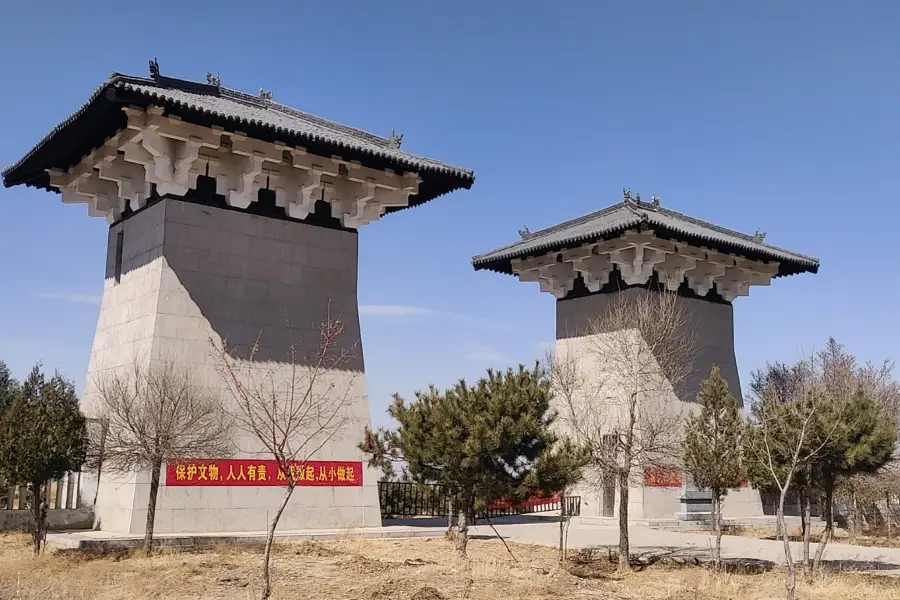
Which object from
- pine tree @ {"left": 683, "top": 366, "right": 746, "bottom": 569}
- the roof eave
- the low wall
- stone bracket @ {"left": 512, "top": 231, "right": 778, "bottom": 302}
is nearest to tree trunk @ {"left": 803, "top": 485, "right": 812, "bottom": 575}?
pine tree @ {"left": 683, "top": 366, "right": 746, "bottom": 569}

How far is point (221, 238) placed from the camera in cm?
1532

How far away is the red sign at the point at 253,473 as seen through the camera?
1400 centimetres

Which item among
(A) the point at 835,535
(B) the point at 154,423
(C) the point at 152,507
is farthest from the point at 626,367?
(C) the point at 152,507

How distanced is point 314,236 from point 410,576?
26.5ft

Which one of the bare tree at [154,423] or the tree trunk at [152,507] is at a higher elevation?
the bare tree at [154,423]

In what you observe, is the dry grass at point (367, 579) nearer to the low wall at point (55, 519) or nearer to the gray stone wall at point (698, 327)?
the low wall at point (55, 519)

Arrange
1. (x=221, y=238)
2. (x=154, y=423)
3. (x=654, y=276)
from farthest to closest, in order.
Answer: (x=654, y=276) < (x=221, y=238) < (x=154, y=423)

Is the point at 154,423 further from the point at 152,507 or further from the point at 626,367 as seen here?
the point at 626,367

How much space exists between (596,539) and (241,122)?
10361mm

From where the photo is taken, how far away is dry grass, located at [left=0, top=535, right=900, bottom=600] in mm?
9328

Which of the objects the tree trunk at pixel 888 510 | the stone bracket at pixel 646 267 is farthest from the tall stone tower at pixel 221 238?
the tree trunk at pixel 888 510

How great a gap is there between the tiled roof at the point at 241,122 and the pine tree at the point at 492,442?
560 cm

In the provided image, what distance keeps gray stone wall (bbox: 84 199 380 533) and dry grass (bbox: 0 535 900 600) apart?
161 centimetres

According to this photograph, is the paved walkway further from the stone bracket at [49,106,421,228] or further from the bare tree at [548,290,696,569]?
the stone bracket at [49,106,421,228]
